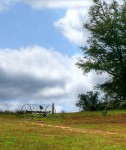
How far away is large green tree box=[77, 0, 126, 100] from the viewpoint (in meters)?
62.1

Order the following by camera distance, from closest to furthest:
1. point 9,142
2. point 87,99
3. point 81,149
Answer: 1. point 81,149
2. point 9,142
3. point 87,99

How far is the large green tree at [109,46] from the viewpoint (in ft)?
204

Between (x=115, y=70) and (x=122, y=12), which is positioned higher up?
(x=122, y=12)

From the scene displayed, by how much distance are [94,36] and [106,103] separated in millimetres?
8255

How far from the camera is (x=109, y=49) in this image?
63.9m

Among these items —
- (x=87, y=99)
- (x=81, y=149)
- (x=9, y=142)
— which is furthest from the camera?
(x=87, y=99)

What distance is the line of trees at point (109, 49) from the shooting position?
62.0 m

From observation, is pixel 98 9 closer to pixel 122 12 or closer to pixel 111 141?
pixel 122 12

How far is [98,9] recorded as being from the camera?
6431 cm

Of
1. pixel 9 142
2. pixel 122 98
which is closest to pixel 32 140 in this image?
pixel 9 142

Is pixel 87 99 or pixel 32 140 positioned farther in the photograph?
pixel 87 99

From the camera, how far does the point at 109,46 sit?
63750mm

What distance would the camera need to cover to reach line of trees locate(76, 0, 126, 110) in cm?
6203

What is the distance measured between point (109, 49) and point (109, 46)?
15.3 inches
